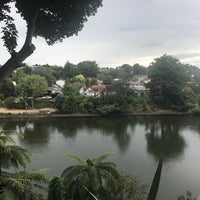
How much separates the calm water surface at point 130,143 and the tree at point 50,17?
15.4 ft

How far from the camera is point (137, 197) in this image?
302 inches

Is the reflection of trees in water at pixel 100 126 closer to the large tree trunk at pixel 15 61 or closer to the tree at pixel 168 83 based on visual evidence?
the tree at pixel 168 83

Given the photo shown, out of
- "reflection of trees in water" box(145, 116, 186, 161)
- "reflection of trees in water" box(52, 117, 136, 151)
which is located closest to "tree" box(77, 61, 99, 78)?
Answer: "reflection of trees in water" box(52, 117, 136, 151)

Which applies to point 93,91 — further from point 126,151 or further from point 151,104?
point 126,151

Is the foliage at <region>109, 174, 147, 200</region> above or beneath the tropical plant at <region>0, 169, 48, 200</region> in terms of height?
beneath

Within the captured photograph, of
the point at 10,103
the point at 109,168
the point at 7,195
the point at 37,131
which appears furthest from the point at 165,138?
the point at 10,103

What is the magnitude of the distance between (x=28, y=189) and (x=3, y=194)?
0.67 meters

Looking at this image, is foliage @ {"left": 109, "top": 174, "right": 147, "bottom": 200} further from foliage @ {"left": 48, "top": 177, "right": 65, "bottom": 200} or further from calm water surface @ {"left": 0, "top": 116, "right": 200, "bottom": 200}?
foliage @ {"left": 48, "top": 177, "right": 65, "bottom": 200}

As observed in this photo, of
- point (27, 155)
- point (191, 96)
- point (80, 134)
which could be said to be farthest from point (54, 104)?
point (27, 155)

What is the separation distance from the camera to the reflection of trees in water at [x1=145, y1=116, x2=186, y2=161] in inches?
701

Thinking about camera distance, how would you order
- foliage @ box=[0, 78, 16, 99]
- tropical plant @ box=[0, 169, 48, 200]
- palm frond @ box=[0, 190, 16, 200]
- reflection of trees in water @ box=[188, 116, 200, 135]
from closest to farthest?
palm frond @ box=[0, 190, 16, 200]
tropical plant @ box=[0, 169, 48, 200]
reflection of trees in water @ box=[188, 116, 200, 135]
foliage @ box=[0, 78, 16, 99]

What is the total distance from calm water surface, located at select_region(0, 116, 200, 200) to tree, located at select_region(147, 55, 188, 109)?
2.92 metres

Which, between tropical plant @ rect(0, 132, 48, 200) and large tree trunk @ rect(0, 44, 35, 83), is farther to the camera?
tropical plant @ rect(0, 132, 48, 200)

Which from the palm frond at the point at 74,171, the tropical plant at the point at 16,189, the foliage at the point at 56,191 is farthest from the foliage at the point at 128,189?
the tropical plant at the point at 16,189
